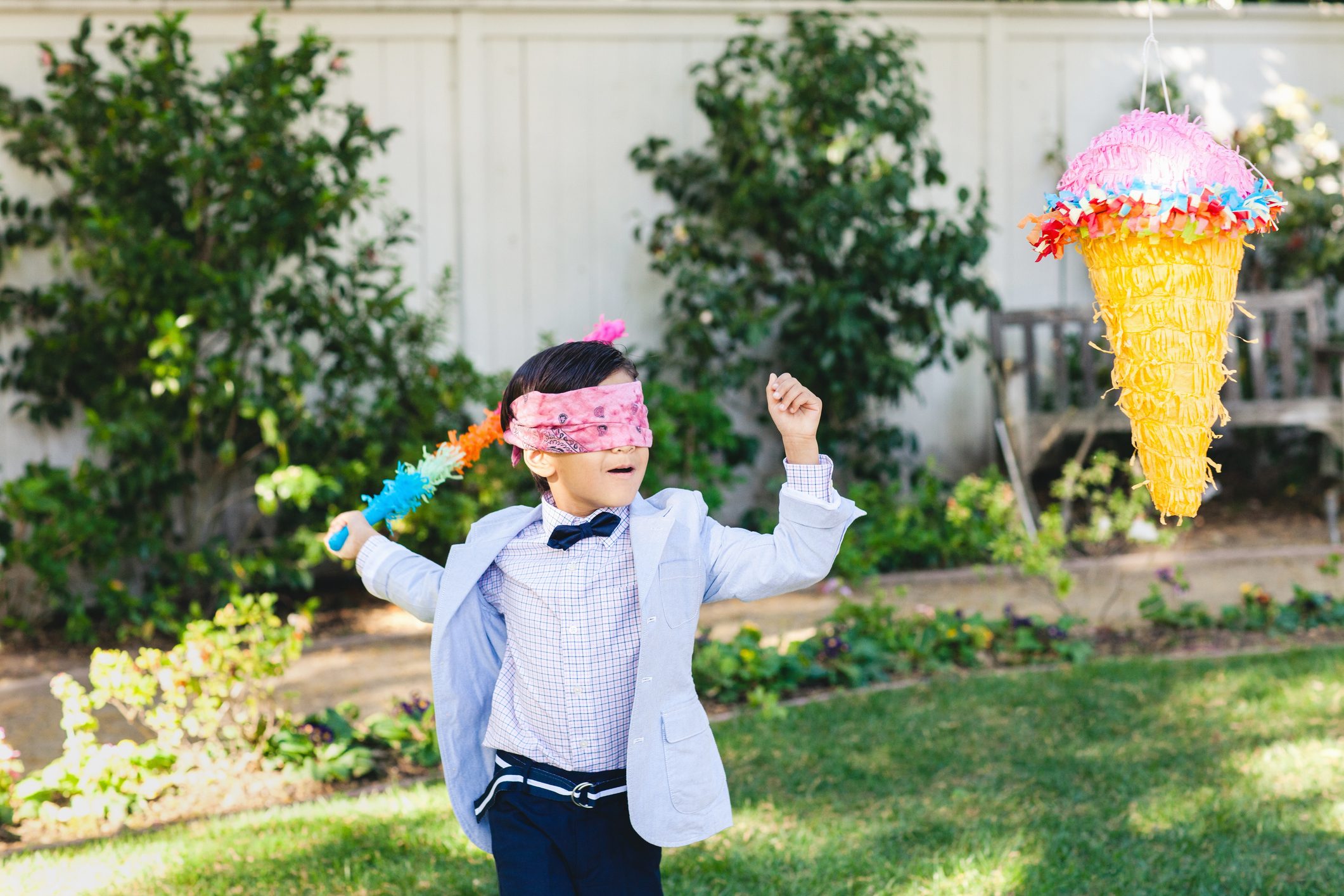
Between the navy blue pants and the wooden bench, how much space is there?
4305 millimetres

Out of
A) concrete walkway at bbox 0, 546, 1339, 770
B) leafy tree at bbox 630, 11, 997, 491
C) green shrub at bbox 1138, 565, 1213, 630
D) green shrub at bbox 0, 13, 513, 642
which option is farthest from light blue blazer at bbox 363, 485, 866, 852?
leafy tree at bbox 630, 11, 997, 491

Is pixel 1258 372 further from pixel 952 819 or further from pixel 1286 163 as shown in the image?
pixel 952 819

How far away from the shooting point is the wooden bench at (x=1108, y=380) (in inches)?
243

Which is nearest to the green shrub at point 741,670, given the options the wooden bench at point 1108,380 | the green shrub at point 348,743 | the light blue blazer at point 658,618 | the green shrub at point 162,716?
the green shrub at point 348,743

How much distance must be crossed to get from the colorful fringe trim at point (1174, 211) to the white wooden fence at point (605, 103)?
15.0 feet

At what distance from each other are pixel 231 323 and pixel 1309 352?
5068mm

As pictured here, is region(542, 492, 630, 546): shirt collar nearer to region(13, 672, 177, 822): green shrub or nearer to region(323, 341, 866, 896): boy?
region(323, 341, 866, 896): boy

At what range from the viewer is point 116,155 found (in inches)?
207

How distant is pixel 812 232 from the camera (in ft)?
19.9

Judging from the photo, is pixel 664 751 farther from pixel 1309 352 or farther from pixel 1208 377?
pixel 1309 352

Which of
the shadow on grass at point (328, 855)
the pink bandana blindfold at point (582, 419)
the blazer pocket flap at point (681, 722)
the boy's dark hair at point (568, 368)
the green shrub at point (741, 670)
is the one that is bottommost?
the shadow on grass at point (328, 855)

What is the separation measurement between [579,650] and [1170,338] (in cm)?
103

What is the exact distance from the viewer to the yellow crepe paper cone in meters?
2.01

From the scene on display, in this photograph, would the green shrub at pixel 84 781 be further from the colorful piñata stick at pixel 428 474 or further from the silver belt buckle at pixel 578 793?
the silver belt buckle at pixel 578 793
